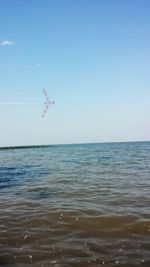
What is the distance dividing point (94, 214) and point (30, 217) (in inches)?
85.8

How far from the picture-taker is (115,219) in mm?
9469

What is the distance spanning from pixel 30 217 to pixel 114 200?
403cm

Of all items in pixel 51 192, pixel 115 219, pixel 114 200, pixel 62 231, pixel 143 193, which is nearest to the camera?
pixel 62 231

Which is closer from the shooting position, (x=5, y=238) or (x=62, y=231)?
(x=5, y=238)

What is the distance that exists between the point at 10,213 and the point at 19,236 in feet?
9.09

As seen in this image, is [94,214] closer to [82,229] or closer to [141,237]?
[82,229]

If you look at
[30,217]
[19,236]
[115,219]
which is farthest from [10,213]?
[115,219]

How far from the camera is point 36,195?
1410 centimetres

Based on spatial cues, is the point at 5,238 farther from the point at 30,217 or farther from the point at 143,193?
the point at 143,193

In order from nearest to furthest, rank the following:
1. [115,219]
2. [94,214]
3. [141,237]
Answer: [141,237], [115,219], [94,214]

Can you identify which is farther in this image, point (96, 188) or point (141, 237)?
point (96, 188)

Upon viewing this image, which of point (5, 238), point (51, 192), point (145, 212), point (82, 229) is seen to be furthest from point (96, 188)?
point (5, 238)

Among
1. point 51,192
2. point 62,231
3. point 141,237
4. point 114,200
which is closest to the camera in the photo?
point 141,237

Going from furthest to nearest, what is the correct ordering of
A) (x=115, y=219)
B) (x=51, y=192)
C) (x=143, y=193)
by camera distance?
(x=51, y=192) → (x=143, y=193) → (x=115, y=219)
